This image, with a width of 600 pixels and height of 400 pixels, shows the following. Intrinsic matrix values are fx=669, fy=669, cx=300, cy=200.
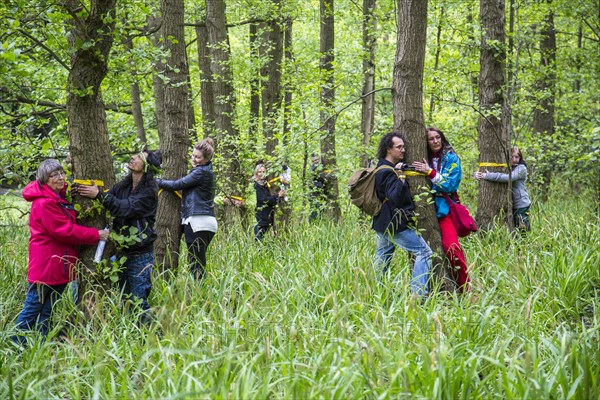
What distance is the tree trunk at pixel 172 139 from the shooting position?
789 centimetres

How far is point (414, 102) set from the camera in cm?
694

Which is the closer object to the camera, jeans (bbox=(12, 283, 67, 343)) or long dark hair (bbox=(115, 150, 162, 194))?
jeans (bbox=(12, 283, 67, 343))

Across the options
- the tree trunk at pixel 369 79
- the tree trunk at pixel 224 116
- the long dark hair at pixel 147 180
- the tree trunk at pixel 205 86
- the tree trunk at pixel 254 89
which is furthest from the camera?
the tree trunk at pixel 205 86

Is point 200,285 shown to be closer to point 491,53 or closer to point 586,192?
point 491,53

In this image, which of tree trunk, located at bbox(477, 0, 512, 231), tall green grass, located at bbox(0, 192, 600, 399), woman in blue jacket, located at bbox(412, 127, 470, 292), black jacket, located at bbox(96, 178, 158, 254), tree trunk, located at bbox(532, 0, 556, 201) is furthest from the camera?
tree trunk, located at bbox(532, 0, 556, 201)

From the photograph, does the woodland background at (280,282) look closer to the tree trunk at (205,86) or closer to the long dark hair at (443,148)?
the long dark hair at (443,148)

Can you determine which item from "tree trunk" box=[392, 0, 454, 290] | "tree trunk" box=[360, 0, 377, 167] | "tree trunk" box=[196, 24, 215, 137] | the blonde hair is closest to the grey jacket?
"tree trunk" box=[392, 0, 454, 290]

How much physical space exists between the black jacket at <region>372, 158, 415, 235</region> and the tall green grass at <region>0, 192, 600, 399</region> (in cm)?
44

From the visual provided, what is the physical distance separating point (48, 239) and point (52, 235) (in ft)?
0.42

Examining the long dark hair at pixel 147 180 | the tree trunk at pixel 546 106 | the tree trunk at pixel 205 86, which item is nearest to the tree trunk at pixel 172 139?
the long dark hair at pixel 147 180

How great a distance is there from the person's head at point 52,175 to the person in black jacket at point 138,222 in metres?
0.50

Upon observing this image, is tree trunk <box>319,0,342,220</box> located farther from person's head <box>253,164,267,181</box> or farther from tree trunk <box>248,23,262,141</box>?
tree trunk <box>248,23,262,141</box>

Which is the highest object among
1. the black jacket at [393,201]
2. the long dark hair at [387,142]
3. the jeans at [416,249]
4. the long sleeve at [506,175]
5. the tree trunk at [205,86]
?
the tree trunk at [205,86]

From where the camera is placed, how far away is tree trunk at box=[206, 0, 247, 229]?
1164cm
